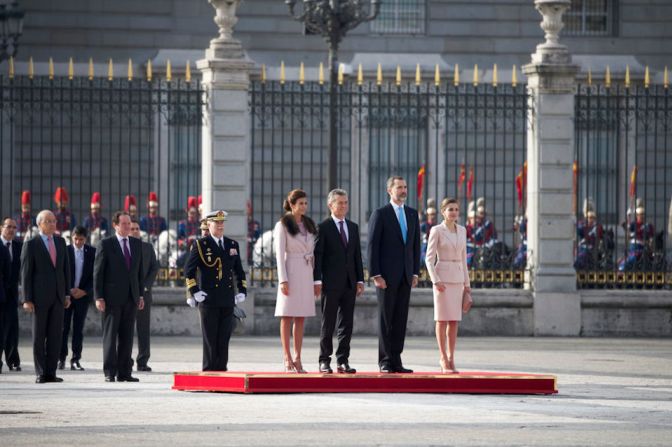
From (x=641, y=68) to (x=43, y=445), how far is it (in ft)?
87.1

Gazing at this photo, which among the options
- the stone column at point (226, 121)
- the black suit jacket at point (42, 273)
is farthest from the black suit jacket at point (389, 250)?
the stone column at point (226, 121)

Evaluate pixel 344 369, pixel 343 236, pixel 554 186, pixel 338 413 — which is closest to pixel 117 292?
pixel 343 236

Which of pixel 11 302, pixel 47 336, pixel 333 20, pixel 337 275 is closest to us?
pixel 337 275

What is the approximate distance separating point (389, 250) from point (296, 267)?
90 centimetres

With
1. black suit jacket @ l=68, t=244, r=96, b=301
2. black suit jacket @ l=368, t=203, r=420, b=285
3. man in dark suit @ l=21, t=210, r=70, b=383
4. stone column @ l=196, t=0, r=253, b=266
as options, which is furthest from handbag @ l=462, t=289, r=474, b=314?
stone column @ l=196, t=0, r=253, b=266

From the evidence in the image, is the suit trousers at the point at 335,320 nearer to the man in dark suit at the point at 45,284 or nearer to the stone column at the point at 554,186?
the man in dark suit at the point at 45,284

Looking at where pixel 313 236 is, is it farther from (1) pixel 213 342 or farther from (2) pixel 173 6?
(2) pixel 173 6

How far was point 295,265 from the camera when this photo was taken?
16938 mm

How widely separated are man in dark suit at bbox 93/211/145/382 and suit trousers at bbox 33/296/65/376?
416 mm

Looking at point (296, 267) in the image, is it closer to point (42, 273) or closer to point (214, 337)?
point (214, 337)

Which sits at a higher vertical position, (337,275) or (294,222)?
(294,222)

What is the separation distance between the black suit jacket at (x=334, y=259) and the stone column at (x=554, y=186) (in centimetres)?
832

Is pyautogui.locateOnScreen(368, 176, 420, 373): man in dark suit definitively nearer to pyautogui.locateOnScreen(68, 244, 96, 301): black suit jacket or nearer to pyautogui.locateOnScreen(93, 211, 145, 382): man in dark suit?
pyautogui.locateOnScreen(93, 211, 145, 382): man in dark suit

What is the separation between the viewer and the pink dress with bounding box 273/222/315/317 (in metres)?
16.9
